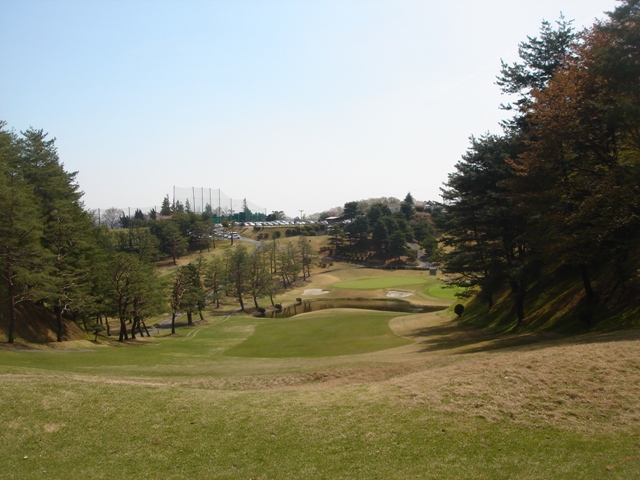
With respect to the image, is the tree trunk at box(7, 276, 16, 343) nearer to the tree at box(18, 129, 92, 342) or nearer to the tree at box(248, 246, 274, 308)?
the tree at box(18, 129, 92, 342)

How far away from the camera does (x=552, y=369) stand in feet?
40.5

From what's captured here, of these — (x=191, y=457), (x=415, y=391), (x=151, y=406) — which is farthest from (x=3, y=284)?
(x=415, y=391)

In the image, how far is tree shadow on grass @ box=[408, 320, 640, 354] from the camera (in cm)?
1848

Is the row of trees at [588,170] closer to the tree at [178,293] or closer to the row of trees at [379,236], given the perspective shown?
the tree at [178,293]

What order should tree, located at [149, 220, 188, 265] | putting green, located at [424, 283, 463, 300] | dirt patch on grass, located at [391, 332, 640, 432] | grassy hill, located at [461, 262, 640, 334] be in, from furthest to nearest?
tree, located at [149, 220, 188, 265] < putting green, located at [424, 283, 463, 300] < grassy hill, located at [461, 262, 640, 334] < dirt patch on grass, located at [391, 332, 640, 432]

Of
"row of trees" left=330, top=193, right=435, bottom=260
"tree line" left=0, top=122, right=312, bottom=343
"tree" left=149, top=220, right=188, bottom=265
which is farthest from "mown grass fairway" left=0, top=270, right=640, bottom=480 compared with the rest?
"row of trees" left=330, top=193, right=435, bottom=260

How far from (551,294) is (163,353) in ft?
90.5

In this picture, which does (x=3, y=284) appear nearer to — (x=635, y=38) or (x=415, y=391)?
(x=415, y=391)

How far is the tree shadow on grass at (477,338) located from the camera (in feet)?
60.6

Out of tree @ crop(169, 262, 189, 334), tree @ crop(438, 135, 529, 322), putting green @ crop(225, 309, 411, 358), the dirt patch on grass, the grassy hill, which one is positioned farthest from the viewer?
tree @ crop(169, 262, 189, 334)

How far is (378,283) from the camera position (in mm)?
89312

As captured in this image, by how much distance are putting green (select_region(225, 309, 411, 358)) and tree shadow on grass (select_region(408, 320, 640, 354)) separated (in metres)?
2.46

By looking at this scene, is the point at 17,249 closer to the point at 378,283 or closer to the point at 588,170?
the point at 588,170

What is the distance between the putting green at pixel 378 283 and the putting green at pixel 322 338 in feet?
130
